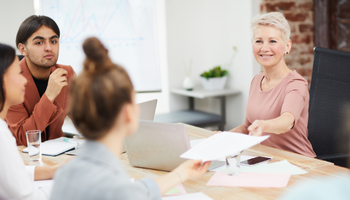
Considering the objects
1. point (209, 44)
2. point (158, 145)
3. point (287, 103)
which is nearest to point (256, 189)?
point (158, 145)

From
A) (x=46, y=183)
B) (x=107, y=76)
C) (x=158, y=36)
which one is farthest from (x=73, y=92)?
(x=158, y=36)

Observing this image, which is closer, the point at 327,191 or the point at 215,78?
the point at 327,191

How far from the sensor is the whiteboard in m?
3.24

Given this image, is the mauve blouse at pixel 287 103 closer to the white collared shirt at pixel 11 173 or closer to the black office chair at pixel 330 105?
the black office chair at pixel 330 105

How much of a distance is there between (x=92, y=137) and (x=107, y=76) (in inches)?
4.8

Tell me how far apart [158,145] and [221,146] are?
0.84 feet

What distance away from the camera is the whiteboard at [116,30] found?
10.6 ft

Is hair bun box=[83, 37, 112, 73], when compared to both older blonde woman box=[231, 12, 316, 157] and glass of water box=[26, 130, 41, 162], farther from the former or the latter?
older blonde woman box=[231, 12, 316, 157]

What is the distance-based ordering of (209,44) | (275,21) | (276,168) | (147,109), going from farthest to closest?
(209,44) < (275,21) < (147,109) < (276,168)

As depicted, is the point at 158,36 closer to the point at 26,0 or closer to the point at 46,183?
the point at 26,0

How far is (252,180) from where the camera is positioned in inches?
43.8

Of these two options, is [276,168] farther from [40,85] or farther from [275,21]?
[40,85]

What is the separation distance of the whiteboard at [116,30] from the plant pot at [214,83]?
1.72ft

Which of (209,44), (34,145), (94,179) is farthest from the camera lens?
(209,44)
